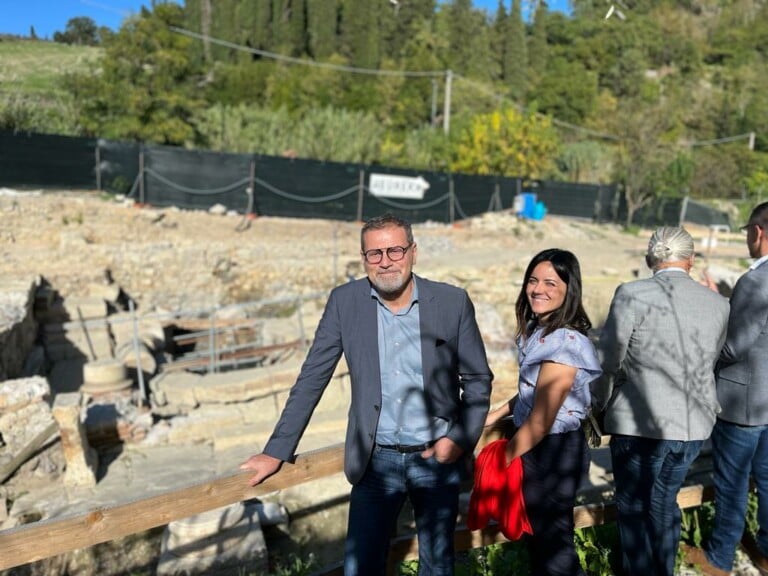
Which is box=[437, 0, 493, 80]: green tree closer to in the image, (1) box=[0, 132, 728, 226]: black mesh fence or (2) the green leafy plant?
(1) box=[0, 132, 728, 226]: black mesh fence

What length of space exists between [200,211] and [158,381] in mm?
11150

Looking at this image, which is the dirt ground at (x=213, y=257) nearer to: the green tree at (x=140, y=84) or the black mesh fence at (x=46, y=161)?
the black mesh fence at (x=46, y=161)

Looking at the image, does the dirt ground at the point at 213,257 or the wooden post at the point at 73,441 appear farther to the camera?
the dirt ground at the point at 213,257

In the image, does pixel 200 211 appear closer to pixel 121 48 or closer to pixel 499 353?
pixel 121 48

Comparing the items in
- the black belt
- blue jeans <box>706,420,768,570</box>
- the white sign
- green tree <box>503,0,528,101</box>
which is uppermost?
green tree <box>503,0,528,101</box>

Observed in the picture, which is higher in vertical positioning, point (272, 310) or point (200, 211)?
point (200, 211)

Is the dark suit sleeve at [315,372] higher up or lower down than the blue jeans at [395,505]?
higher up

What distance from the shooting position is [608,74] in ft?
206

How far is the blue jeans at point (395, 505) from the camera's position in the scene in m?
2.35

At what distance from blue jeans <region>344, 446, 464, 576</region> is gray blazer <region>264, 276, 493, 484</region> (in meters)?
0.09

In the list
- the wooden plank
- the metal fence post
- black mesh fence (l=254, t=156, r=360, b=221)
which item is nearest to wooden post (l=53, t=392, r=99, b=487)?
the wooden plank

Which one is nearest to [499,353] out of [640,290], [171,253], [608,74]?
[640,290]

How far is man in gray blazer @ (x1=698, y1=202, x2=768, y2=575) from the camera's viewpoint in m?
2.73

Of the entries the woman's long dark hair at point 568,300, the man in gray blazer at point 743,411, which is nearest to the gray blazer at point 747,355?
the man in gray blazer at point 743,411
